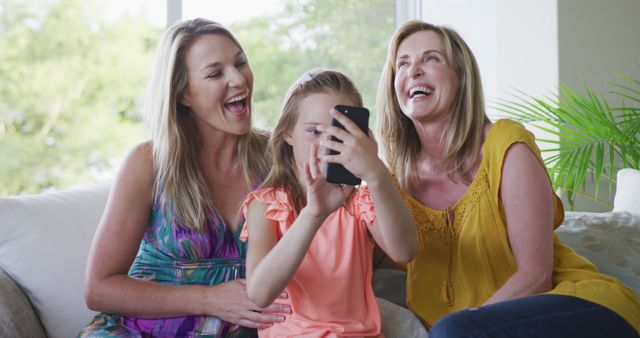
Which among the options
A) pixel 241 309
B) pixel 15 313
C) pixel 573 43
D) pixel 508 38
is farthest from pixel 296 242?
pixel 508 38

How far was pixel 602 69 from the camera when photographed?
3.38 m

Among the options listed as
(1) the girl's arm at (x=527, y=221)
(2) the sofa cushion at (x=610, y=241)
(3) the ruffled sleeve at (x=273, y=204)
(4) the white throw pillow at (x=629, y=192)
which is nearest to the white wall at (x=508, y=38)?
(4) the white throw pillow at (x=629, y=192)

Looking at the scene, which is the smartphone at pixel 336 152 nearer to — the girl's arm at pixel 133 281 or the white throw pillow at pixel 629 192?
the girl's arm at pixel 133 281

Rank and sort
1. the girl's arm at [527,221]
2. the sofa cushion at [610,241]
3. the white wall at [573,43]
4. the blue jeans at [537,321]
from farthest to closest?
the white wall at [573,43]
the sofa cushion at [610,241]
the girl's arm at [527,221]
the blue jeans at [537,321]

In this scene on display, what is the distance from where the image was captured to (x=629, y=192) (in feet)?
7.72

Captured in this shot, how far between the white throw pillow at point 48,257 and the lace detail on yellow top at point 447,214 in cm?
90

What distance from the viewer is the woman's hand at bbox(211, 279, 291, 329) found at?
1.59 metres

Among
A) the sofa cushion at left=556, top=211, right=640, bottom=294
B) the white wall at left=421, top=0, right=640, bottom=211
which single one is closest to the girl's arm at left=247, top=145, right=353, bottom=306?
the sofa cushion at left=556, top=211, right=640, bottom=294

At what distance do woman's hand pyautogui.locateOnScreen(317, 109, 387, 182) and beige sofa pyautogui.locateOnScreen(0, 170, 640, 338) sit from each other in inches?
19.1

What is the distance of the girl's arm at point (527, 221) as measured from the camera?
5.42ft

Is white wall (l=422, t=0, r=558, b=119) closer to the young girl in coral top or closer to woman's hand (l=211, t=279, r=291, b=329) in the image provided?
the young girl in coral top

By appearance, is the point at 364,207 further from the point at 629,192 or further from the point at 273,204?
the point at 629,192

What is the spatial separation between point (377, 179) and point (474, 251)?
50 centimetres

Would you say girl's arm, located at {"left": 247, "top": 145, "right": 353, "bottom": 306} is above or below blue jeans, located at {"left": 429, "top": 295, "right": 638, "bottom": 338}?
above
